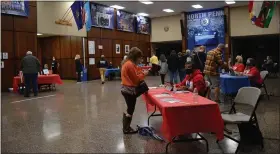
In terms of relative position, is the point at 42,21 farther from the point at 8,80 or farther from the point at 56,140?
the point at 56,140

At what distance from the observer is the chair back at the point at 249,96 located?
11.6 feet

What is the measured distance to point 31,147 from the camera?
3.77m

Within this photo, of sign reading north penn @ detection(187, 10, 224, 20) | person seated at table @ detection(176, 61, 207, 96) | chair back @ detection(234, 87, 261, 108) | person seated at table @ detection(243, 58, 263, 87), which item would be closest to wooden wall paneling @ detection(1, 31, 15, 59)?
person seated at table @ detection(176, 61, 207, 96)

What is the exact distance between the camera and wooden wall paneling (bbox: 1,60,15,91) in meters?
10.9

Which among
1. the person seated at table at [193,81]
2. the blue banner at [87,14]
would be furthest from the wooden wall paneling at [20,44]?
the person seated at table at [193,81]

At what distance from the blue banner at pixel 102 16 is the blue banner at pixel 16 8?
168 inches

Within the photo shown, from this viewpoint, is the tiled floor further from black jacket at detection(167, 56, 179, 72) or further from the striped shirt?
black jacket at detection(167, 56, 179, 72)

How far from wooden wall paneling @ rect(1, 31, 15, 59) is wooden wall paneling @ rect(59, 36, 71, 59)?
16.0 feet

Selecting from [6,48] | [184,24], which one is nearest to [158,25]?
[184,24]

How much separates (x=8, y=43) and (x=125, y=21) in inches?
326

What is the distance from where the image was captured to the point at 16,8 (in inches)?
437

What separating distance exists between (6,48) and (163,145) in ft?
31.0

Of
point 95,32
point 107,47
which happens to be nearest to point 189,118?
point 95,32

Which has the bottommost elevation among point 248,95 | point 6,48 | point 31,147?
point 31,147
